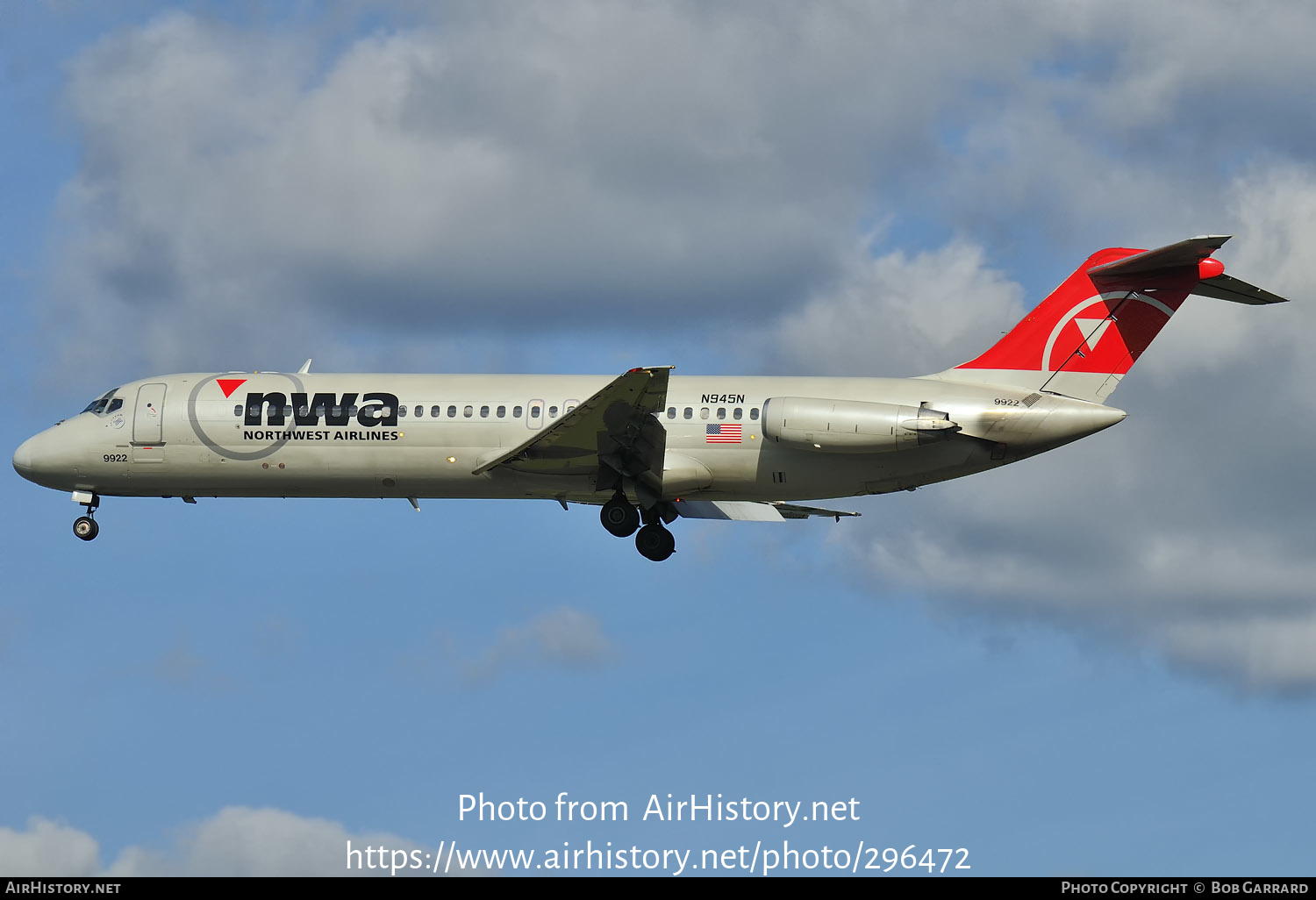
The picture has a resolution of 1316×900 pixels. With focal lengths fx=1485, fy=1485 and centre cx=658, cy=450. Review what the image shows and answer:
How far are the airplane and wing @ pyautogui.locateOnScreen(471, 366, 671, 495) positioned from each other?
4cm

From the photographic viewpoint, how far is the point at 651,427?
32.4 m

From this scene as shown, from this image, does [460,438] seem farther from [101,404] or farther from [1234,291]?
[1234,291]

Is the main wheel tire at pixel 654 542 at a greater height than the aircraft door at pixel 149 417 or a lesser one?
lesser

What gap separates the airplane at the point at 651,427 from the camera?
3216 cm

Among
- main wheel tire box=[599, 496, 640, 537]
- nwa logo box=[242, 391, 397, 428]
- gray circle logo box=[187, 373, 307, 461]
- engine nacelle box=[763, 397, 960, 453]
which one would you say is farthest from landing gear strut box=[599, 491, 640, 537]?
gray circle logo box=[187, 373, 307, 461]

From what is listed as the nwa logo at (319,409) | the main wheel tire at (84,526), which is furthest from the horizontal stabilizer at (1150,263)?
the main wheel tire at (84,526)

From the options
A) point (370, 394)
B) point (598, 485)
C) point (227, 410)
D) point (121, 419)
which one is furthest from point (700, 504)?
point (121, 419)

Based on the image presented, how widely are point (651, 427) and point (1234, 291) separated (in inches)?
512

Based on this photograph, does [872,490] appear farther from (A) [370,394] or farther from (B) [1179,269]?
(A) [370,394]

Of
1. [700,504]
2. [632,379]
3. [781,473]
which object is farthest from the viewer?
[700,504]

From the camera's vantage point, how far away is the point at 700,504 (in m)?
35.9

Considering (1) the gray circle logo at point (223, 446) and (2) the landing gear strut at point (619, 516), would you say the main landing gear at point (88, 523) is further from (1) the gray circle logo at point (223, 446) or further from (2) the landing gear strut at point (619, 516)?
(2) the landing gear strut at point (619, 516)

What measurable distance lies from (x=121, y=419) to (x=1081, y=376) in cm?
2284

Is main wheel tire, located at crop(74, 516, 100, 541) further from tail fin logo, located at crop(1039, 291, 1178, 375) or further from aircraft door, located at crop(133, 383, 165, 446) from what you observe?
tail fin logo, located at crop(1039, 291, 1178, 375)
